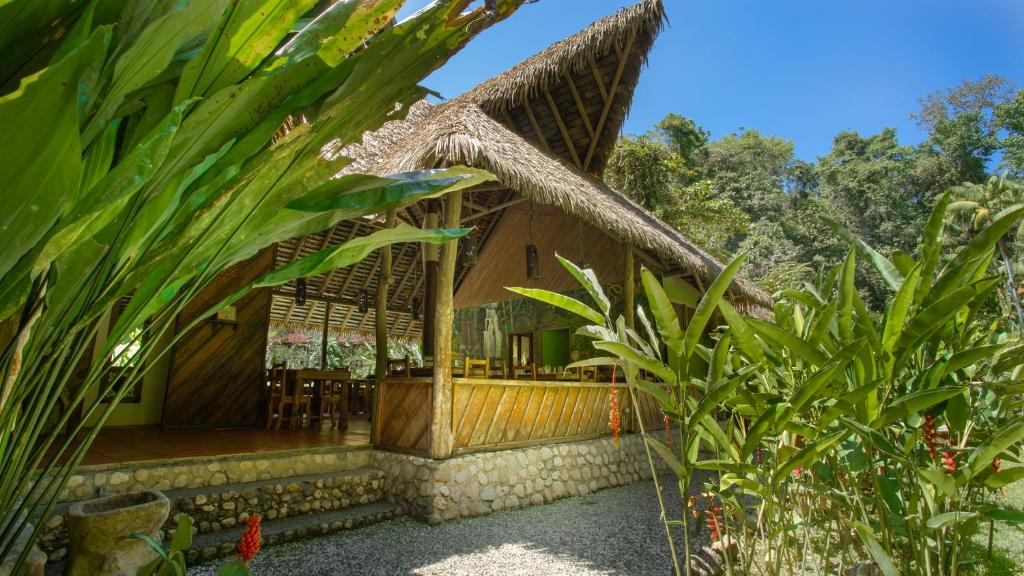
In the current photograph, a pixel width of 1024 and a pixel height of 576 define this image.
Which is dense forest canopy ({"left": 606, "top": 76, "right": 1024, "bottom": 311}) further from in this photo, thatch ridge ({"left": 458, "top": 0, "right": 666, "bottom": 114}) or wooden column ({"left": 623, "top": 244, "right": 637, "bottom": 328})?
wooden column ({"left": 623, "top": 244, "right": 637, "bottom": 328})

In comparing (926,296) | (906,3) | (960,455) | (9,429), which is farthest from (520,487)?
(906,3)

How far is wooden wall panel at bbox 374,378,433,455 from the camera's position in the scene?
429 cm

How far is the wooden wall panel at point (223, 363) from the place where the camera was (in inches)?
223

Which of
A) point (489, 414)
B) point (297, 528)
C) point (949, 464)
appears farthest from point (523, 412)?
point (949, 464)

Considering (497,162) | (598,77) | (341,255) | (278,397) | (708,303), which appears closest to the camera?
(341,255)

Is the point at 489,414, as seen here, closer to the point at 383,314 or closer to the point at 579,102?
the point at 383,314

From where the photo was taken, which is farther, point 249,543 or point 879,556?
point 249,543

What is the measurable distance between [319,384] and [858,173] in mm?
28978

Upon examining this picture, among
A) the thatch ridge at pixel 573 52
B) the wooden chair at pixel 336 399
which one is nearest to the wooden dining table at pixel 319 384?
the wooden chair at pixel 336 399

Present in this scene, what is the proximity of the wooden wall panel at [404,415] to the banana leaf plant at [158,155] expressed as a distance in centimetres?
362

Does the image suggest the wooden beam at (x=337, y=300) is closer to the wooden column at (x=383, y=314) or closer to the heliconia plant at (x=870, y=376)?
the wooden column at (x=383, y=314)

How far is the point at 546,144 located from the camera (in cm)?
752

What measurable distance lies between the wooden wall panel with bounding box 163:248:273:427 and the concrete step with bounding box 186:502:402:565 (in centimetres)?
281

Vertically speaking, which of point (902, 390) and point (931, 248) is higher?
point (931, 248)
